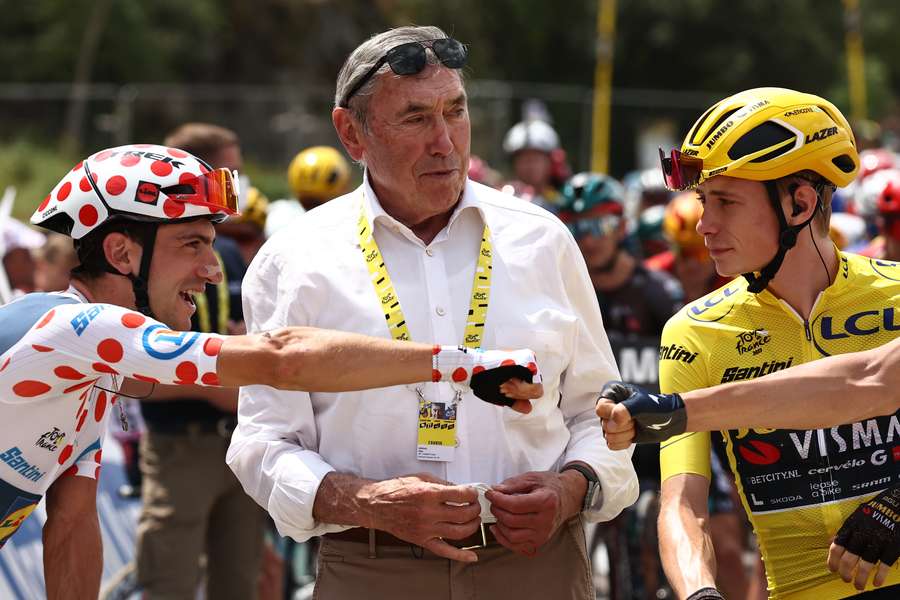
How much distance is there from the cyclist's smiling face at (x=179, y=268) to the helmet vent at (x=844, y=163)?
78.1 inches

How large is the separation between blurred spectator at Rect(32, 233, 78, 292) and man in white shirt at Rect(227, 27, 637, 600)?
3664 millimetres

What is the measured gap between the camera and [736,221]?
4086 millimetres

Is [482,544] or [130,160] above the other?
[130,160]

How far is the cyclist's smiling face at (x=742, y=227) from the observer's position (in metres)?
4.06

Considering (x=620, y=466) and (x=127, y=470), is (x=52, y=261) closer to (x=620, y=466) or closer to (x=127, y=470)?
(x=127, y=470)

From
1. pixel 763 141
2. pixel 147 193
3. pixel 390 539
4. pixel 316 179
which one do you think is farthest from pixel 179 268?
pixel 316 179

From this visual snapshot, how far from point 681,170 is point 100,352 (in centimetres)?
185

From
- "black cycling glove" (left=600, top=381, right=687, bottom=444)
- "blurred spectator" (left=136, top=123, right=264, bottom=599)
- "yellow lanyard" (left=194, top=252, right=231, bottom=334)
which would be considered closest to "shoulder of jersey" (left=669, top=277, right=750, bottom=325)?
"black cycling glove" (left=600, top=381, right=687, bottom=444)

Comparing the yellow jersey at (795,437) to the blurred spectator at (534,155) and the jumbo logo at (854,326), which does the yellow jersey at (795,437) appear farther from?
the blurred spectator at (534,155)

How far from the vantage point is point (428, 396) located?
4035 mm

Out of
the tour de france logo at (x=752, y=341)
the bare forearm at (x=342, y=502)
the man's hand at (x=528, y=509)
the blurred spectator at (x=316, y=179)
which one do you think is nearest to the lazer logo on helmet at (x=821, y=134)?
the tour de france logo at (x=752, y=341)

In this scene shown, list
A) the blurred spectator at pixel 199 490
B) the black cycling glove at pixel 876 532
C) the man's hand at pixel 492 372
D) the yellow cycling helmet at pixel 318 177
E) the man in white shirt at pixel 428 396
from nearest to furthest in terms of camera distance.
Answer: the man's hand at pixel 492 372 < the black cycling glove at pixel 876 532 < the man in white shirt at pixel 428 396 < the blurred spectator at pixel 199 490 < the yellow cycling helmet at pixel 318 177

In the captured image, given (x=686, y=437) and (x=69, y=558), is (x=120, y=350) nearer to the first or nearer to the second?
(x=69, y=558)

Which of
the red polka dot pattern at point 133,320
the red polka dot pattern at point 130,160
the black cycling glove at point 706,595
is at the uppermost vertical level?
the red polka dot pattern at point 130,160
